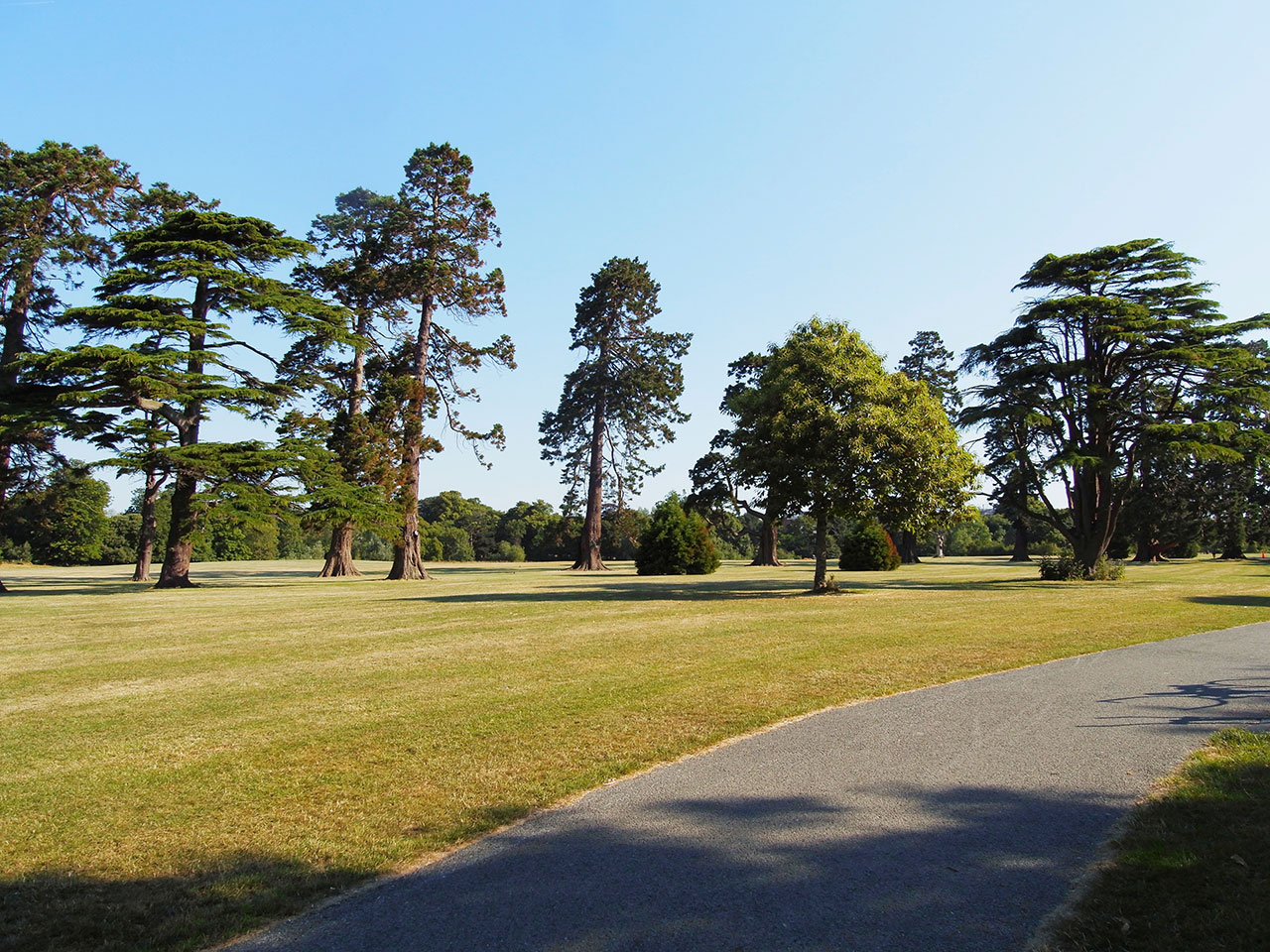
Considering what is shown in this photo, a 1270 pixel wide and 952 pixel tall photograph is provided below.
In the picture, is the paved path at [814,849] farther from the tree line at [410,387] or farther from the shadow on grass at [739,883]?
the tree line at [410,387]

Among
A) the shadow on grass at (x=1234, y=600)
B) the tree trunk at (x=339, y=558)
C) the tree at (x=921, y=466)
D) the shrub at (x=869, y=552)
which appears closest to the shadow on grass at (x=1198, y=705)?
the shadow on grass at (x=1234, y=600)

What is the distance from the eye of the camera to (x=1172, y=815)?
4.79 metres

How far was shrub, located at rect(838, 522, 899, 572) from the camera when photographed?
150 ft

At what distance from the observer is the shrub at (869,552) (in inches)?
1795

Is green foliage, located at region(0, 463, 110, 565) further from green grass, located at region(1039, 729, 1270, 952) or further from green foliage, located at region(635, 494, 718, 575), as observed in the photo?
green grass, located at region(1039, 729, 1270, 952)

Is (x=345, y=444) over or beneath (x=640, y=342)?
beneath

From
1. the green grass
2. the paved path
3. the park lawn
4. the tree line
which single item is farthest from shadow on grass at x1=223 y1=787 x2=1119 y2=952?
the tree line

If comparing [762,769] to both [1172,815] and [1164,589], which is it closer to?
[1172,815]

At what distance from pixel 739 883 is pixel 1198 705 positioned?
20.5 feet

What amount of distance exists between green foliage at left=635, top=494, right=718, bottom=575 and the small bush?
636 inches

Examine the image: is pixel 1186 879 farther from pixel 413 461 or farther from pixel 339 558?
pixel 339 558

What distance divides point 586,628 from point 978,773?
9574 mm

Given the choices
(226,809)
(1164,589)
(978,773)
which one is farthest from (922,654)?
(1164,589)

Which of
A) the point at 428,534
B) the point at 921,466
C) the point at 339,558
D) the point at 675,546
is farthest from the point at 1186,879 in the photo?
the point at 428,534
